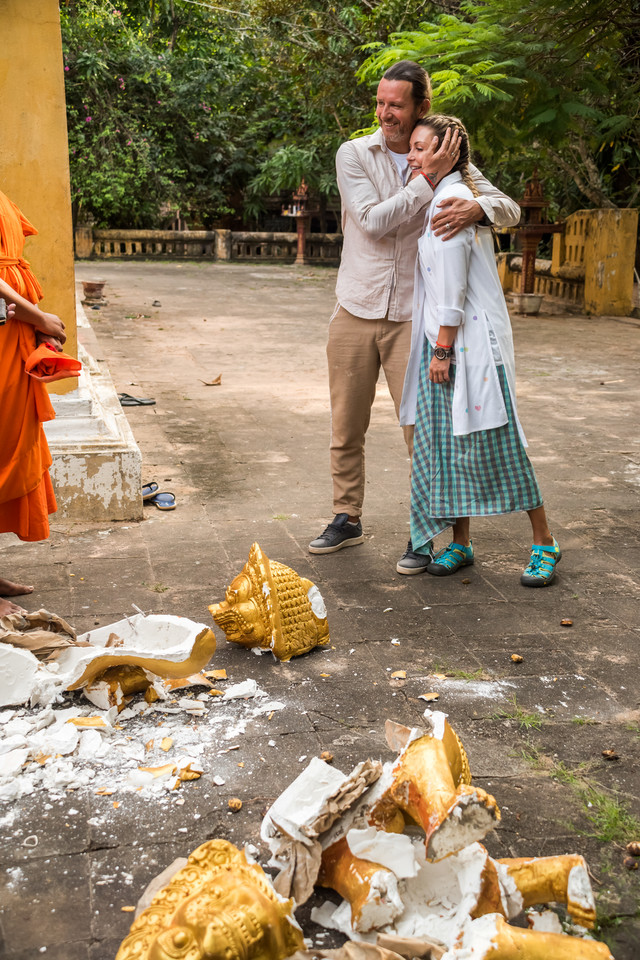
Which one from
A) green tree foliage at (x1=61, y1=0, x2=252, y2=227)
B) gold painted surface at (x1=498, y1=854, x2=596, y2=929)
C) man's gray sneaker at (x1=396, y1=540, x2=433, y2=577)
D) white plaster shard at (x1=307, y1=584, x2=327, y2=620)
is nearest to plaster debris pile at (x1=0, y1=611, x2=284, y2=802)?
white plaster shard at (x1=307, y1=584, x2=327, y2=620)

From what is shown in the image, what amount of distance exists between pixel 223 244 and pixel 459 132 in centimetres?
2026

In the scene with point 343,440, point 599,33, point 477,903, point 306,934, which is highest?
point 599,33

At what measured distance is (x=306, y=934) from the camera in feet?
6.47

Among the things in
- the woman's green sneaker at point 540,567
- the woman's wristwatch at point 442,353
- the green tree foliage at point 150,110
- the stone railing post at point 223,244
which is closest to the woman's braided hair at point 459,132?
the woman's wristwatch at point 442,353

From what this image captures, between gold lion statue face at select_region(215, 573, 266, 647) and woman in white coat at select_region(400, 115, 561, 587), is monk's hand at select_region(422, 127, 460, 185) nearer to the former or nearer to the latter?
woman in white coat at select_region(400, 115, 561, 587)

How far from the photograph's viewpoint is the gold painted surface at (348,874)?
1.92 m

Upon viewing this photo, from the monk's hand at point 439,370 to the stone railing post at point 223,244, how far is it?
20.3 m

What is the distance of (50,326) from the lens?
11.3ft

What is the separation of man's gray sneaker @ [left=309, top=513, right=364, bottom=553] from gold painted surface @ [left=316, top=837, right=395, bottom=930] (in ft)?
7.46

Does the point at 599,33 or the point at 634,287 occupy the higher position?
the point at 599,33

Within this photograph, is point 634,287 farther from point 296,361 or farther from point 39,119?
point 39,119

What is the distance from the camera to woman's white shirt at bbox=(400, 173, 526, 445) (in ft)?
12.0

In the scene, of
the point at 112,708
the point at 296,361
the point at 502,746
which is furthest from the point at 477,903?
the point at 296,361

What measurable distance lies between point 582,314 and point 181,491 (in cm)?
1073
